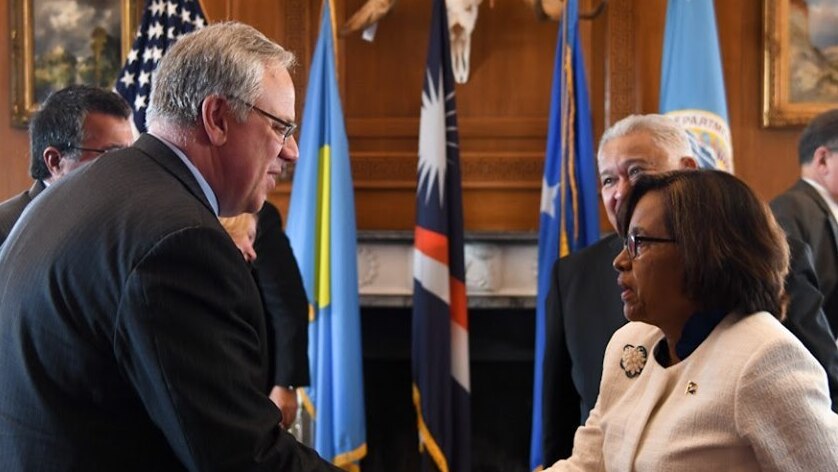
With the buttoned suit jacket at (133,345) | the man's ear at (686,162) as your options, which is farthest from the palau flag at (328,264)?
the buttoned suit jacket at (133,345)

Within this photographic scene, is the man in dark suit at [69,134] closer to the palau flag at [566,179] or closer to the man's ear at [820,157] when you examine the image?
the palau flag at [566,179]

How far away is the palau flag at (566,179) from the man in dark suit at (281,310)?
120 centimetres

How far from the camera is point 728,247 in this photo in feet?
6.30

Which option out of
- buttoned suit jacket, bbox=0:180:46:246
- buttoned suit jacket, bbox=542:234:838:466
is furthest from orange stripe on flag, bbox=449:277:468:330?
buttoned suit jacket, bbox=0:180:46:246

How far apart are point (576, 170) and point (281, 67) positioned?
117 inches

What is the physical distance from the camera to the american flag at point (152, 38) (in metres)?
5.17

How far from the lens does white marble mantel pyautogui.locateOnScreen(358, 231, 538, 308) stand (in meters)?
5.38

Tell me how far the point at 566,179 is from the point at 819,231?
A: 50.1 inches

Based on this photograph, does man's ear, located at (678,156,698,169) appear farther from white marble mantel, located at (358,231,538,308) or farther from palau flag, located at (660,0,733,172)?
white marble mantel, located at (358,231,538,308)

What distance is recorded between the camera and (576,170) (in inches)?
188

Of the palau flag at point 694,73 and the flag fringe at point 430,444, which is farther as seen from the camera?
the palau flag at point 694,73

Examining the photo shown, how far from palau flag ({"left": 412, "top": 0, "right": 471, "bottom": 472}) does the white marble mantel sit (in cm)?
41

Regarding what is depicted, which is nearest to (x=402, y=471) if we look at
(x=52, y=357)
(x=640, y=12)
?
Result: (x=640, y=12)

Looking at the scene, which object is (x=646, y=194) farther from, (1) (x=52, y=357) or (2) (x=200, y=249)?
(1) (x=52, y=357)
